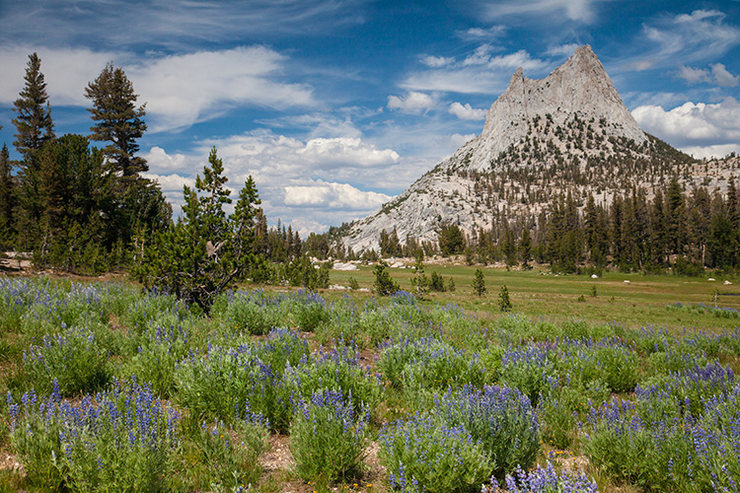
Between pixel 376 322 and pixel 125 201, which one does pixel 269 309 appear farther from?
pixel 125 201

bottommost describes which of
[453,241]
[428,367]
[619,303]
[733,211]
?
[619,303]

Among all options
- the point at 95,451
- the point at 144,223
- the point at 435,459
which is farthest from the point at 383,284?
the point at 95,451

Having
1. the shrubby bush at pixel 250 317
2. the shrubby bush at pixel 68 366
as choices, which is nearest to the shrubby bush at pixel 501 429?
the shrubby bush at pixel 68 366

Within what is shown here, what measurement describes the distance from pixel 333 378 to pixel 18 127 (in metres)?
67.4

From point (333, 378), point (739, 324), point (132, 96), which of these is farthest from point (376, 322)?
point (132, 96)

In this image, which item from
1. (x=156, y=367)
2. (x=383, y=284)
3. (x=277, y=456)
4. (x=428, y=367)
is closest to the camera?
(x=277, y=456)

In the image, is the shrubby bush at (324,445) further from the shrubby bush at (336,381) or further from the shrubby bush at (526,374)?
the shrubby bush at (526,374)

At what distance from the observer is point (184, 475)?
3.98 metres

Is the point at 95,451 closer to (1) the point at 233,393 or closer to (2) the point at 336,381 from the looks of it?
(1) the point at 233,393

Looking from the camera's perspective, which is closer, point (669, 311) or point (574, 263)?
point (669, 311)

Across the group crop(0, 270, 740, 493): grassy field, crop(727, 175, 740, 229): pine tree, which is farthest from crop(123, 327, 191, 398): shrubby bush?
crop(727, 175, 740, 229): pine tree

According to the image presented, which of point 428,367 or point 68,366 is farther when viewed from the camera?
point 428,367

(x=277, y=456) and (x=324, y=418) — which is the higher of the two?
(x=324, y=418)

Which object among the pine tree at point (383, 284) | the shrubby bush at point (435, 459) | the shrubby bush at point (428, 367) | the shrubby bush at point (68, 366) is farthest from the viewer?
the pine tree at point (383, 284)
